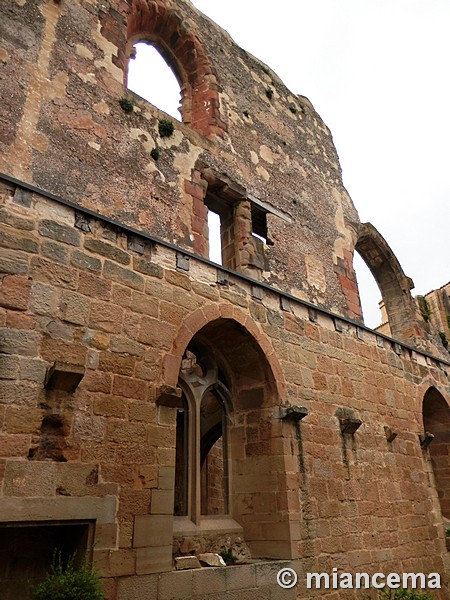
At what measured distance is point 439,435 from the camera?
877cm

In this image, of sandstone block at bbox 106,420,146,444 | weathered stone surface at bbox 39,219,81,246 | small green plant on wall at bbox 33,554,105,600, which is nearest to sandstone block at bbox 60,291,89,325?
weathered stone surface at bbox 39,219,81,246

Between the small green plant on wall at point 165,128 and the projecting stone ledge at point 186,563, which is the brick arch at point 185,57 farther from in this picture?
the projecting stone ledge at point 186,563

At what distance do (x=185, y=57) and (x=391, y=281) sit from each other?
6.04 metres

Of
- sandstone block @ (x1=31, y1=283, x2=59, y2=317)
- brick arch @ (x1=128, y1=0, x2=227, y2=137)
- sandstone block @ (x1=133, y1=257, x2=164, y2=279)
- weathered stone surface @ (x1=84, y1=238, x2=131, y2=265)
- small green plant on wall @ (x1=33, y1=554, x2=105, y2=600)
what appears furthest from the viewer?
brick arch @ (x1=128, y1=0, x2=227, y2=137)

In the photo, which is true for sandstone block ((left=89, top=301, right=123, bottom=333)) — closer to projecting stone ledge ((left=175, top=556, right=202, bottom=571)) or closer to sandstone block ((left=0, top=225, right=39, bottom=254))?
sandstone block ((left=0, top=225, right=39, bottom=254))

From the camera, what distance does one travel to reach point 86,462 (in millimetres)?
3721

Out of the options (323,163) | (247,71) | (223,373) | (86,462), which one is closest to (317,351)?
(223,373)

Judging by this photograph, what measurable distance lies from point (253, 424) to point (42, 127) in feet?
12.9

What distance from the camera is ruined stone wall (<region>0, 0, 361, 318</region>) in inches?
211

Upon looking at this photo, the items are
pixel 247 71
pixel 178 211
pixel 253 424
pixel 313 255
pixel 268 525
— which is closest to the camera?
pixel 268 525

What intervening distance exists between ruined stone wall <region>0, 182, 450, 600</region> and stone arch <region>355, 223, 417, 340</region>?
3183 mm

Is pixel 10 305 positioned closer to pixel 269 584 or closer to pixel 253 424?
pixel 253 424

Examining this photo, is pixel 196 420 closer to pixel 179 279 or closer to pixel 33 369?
pixel 179 279

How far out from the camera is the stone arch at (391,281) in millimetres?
9953
